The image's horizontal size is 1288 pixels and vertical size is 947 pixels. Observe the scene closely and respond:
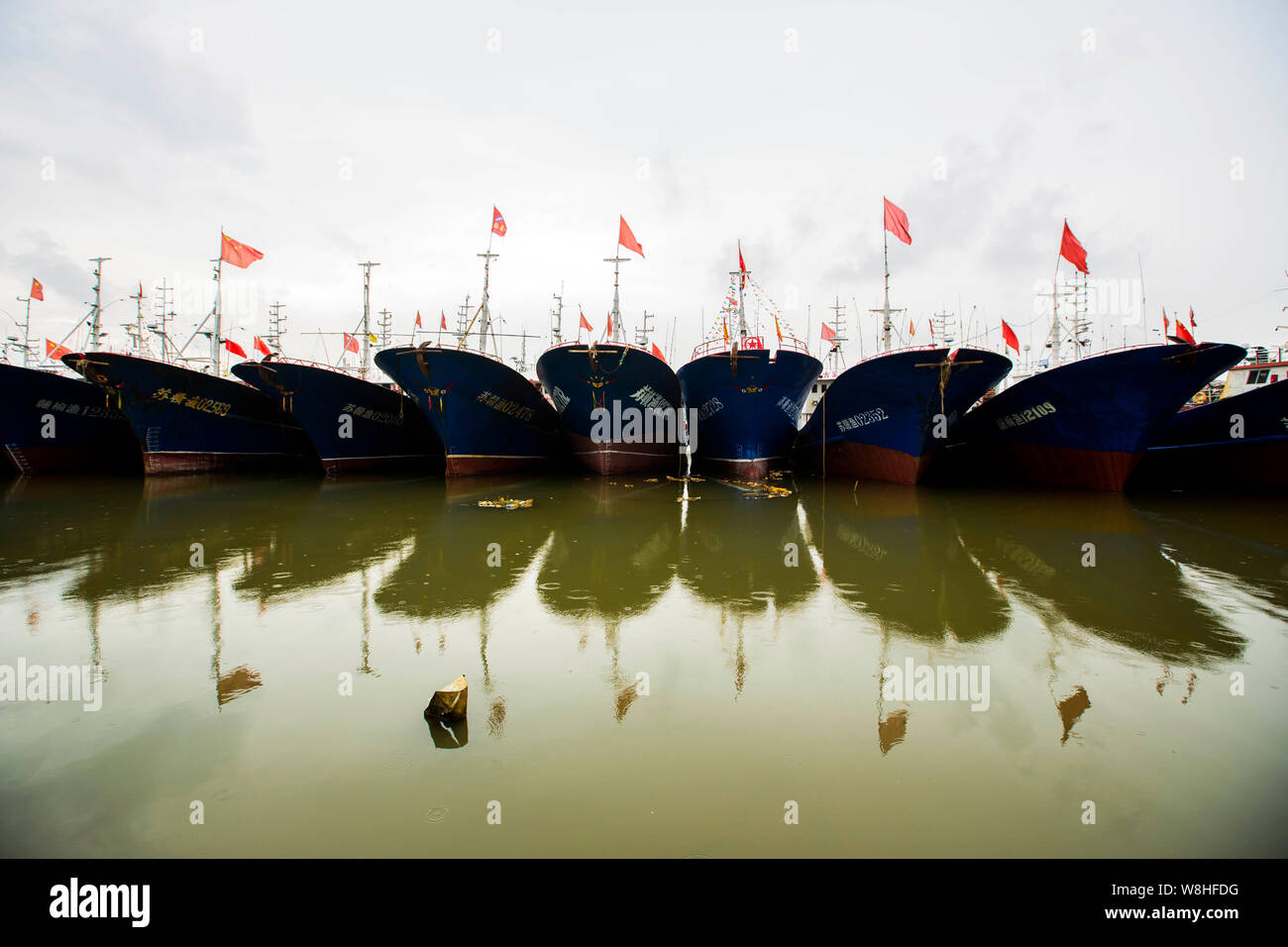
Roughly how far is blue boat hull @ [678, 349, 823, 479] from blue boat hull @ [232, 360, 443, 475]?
10.0m

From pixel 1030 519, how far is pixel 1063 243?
620 centimetres

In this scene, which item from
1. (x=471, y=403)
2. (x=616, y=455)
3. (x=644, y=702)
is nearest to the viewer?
(x=644, y=702)

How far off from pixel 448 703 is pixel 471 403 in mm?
13095

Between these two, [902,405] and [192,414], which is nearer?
[902,405]

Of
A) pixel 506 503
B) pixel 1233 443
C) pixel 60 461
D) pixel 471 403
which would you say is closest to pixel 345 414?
pixel 471 403

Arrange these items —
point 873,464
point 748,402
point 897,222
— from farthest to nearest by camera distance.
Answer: point 873,464
point 748,402
point 897,222

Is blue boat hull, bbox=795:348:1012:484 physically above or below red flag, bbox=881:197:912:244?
below

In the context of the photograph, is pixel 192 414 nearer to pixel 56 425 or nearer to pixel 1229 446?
pixel 56 425

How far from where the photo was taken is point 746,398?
46.0 feet

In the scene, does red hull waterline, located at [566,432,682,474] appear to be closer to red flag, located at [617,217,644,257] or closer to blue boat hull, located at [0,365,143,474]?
red flag, located at [617,217,644,257]

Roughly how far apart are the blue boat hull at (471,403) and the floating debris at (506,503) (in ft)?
14.6

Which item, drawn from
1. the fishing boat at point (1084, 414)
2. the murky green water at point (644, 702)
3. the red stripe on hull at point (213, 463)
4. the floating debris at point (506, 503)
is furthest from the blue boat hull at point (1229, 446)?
the red stripe on hull at point (213, 463)

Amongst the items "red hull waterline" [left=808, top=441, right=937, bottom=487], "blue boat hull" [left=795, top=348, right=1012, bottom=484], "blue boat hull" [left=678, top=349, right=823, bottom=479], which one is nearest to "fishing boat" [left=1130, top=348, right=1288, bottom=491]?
"blue boat hull" [left=795, top=348, right=1012, bottom=484]

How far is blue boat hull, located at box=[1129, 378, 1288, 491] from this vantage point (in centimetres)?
1148
